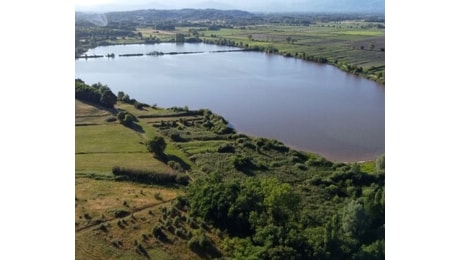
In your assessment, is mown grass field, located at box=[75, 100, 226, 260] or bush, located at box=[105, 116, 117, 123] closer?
mown grass field, located at box=[75, 100, 226, 260]

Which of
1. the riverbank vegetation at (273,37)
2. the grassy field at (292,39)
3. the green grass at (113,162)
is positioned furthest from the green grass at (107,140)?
the grassy field at (292,39)

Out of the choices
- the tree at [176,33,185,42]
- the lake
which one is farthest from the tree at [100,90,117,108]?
the tree at [176,33,185,42]

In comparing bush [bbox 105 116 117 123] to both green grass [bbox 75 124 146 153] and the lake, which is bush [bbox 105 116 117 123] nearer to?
green grass [bbox 75 124 146 153]

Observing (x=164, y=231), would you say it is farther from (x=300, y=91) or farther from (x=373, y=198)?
(x=300, y=91)

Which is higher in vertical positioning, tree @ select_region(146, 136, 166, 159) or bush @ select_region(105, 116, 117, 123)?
bush @ select_region(105, 116, 117, 123)

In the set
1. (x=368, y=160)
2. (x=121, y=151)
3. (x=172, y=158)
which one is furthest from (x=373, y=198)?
(x=121, y=151)

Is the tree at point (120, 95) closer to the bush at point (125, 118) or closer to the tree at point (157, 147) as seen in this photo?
the bush at point (125, 118)
